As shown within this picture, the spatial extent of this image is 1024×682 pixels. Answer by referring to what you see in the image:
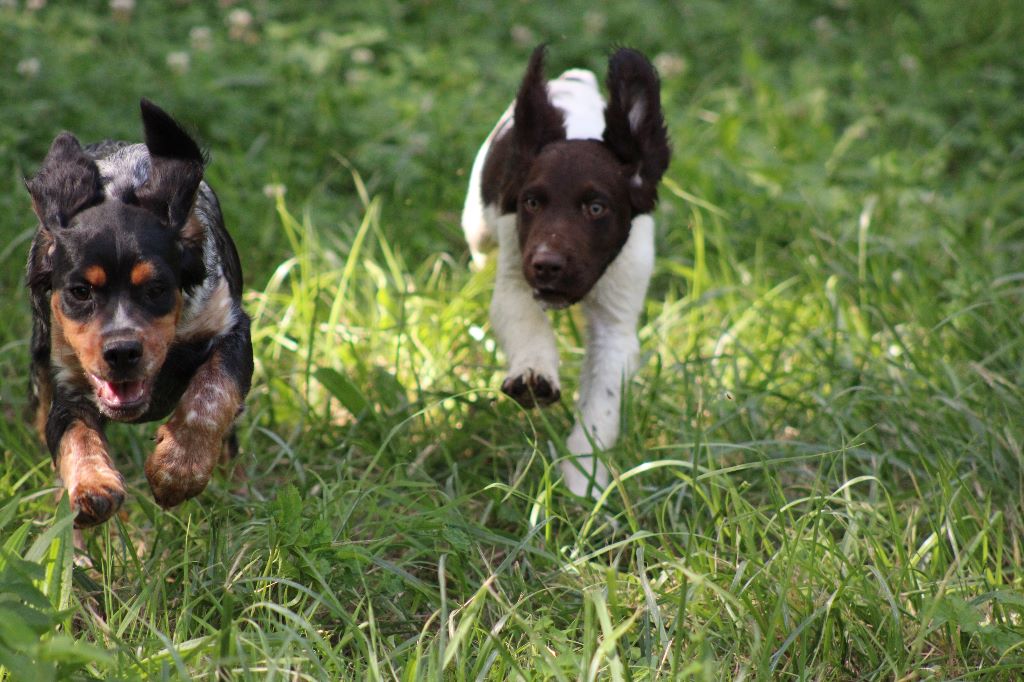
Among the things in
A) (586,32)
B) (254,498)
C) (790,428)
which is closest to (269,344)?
(254,498)

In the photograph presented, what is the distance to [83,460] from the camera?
9.76 ft

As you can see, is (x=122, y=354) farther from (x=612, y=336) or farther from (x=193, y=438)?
(x=612, y=336)

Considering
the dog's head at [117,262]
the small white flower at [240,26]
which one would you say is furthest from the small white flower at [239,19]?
the dog's head at [117,262]

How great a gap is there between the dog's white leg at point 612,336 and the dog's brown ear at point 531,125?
1.34 ft

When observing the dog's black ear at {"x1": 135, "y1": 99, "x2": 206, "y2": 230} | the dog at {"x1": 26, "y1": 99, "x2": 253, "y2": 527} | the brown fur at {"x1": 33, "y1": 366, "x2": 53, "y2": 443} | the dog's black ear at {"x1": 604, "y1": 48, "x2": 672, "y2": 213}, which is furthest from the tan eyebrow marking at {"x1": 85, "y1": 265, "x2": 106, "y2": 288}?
the dog's black ear at {"x1": 604, "y1": 48, "x2": 672, "y2": 213}

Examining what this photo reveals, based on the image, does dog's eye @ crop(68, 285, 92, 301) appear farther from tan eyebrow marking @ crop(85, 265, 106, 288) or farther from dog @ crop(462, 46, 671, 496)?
dog @ crop(462, 46, 671, 496)

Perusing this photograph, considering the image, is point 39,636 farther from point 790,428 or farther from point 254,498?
point 790,428

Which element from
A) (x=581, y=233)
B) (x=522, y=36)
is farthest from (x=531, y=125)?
(x=522, y=36)

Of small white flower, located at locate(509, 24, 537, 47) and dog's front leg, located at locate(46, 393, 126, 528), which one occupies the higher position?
dog's front leg, located at locate(46, 393, 126, 528)

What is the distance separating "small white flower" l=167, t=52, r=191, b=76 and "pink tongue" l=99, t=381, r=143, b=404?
3.88m

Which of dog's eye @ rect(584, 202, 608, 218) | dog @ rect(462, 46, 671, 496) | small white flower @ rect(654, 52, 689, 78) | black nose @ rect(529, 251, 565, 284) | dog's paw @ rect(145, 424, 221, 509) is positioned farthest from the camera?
small white flower @ rect(654, 52, 689, 78)

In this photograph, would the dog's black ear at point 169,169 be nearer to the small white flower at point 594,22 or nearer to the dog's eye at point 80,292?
the dog's eye at point 80,292

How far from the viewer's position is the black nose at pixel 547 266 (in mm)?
3830

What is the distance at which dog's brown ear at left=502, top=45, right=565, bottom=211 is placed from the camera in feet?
13.8
